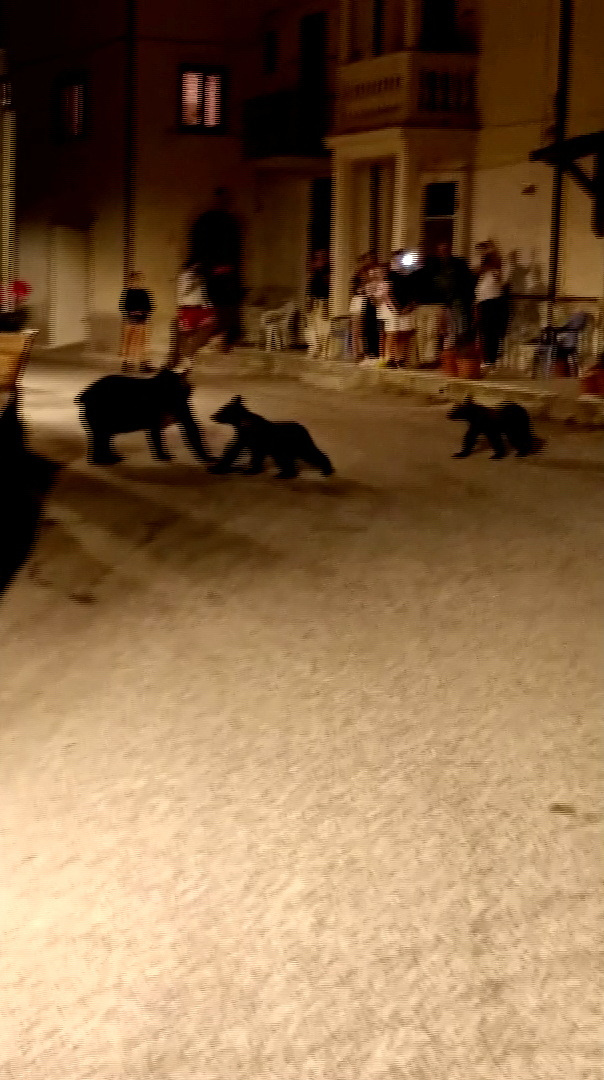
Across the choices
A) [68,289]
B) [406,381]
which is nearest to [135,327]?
[406,381]

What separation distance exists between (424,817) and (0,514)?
5.97m

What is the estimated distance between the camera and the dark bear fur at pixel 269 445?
37.7 feet

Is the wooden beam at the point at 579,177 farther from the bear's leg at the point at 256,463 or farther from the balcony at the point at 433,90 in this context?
the bear's leg at the point at 256,463

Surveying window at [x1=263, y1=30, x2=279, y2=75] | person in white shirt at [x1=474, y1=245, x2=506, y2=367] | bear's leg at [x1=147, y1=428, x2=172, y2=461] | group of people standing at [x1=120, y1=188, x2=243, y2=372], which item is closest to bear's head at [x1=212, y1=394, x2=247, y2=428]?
bear's leg at [x1=147, y1=428, x2=172, y2=461]

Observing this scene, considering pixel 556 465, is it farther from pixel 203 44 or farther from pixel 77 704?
pixel 203 44

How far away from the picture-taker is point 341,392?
20.1 m

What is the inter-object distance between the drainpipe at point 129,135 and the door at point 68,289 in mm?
3350

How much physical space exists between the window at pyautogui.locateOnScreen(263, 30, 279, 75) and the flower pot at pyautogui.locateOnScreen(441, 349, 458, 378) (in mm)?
11752

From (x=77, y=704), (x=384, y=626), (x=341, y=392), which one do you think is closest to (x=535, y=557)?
(x=384, y=626)

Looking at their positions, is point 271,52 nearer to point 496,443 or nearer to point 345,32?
point 345,32

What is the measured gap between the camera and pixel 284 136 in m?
26.5

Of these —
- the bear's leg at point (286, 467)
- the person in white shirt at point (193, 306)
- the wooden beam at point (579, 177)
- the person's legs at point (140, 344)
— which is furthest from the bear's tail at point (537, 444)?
the person in white shirt at point (193, 306)

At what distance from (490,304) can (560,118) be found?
2.63 metres

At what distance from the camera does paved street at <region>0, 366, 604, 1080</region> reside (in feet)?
11.9
